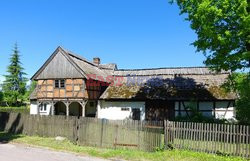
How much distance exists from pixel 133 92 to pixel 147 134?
12485 millimetres

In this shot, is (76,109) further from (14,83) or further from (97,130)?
(14,83)

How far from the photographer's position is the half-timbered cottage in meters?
22.4

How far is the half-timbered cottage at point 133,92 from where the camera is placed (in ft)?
73.4

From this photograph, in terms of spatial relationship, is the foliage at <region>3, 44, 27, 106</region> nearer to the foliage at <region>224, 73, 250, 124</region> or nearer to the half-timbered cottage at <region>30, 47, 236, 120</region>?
the half-timbered cottage at <region>30, 47, 236, 120</region>

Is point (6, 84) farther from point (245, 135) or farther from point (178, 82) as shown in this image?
point (245, 135)

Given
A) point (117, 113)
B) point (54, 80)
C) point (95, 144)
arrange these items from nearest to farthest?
point (95, 144) → point (117, 113) → point (54, 80)

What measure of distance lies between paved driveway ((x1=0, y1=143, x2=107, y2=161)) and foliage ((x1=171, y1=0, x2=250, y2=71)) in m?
9.12

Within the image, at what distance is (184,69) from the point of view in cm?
3091

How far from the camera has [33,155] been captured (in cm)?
1184

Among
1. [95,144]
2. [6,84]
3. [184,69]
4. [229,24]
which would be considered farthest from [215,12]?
[6,84]

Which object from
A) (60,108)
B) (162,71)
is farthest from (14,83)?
(162,71)

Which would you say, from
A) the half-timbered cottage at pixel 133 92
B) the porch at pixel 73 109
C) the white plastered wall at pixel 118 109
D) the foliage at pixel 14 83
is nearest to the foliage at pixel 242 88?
the half-timbered cottage at pixel 133 92

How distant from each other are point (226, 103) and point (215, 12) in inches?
471

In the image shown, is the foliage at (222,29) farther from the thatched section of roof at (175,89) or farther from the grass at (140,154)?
the thatched section of roof at (175,89)
